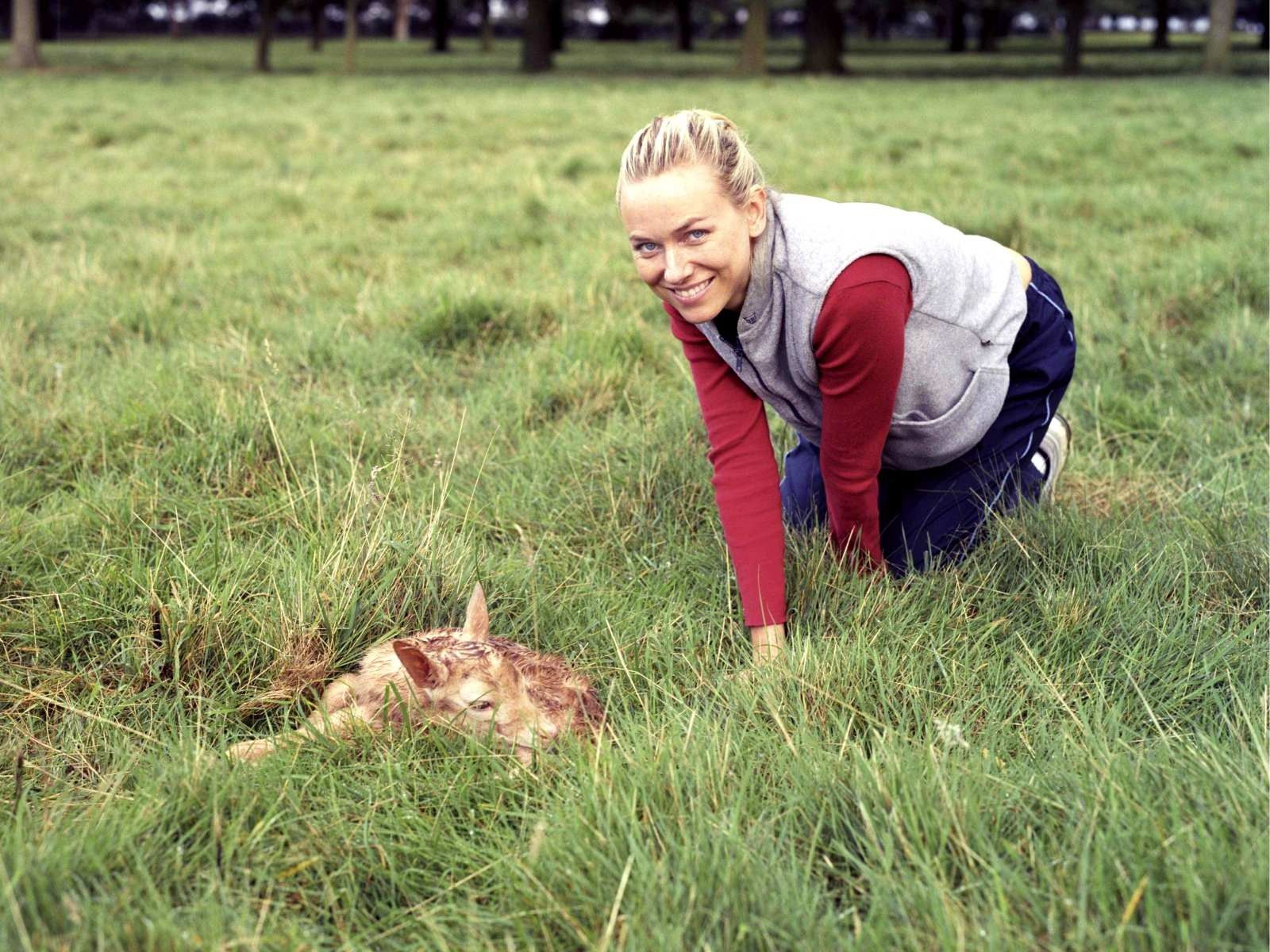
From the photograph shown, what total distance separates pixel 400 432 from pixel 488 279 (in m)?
2.29

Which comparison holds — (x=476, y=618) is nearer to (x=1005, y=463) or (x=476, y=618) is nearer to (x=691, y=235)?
(x=691, y=235)

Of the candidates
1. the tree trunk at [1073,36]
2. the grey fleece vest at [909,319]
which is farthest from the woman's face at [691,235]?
the tree trunk at [1073,36]

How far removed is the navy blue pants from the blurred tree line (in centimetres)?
2539

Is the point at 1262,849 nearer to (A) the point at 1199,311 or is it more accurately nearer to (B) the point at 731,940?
(B) the point at 731,940

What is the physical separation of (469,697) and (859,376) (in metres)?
1.22

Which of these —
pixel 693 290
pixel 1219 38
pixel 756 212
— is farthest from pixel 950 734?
pixel 1219 38

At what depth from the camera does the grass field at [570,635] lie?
5.55 ft

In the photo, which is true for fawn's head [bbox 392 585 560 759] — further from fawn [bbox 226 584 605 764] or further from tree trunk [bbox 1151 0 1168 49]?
tree trunk [bbox 1151 0 1168 49]

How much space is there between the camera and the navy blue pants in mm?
3309

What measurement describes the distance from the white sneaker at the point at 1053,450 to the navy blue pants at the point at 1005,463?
47mm

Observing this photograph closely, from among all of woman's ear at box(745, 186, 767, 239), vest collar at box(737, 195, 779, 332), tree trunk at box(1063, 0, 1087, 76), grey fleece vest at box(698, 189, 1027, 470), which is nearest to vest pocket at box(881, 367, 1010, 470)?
grey fleece vest at box(698, 189, 1027, 470)

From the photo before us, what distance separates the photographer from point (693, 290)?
2.62 m

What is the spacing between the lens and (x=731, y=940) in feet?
5.25

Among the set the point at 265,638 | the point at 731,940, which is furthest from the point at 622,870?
the point at 265,638
